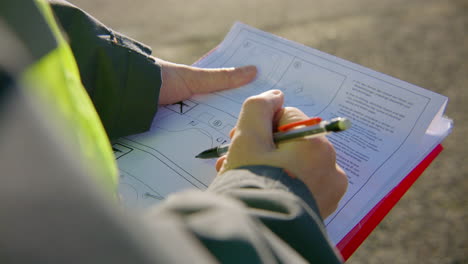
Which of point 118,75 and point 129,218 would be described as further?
point 118,75

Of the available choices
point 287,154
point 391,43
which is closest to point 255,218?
point 287,154

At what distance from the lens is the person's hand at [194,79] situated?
35.6 inches

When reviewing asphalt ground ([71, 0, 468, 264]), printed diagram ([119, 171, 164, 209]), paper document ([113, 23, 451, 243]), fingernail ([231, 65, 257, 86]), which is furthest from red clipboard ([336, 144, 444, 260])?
asphalt ground ([71, 0, 468, 264])

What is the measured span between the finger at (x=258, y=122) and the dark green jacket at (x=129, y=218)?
0.27 feet

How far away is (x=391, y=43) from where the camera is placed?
198cm

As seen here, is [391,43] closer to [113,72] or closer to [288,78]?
[288,78]

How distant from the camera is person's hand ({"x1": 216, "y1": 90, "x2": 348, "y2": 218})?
550mm

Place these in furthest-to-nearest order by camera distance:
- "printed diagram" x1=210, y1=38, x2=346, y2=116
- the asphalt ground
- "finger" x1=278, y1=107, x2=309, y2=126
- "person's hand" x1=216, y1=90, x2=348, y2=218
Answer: the asphalt ground
"printed diagram" x1=210, y1=38, x2=346, y2=116
"finger" x1=278, y1=107, x2=309, y2=126
"person's hand" x1=216, y1=90, x2=348, y2=218

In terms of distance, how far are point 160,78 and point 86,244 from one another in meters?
0.67

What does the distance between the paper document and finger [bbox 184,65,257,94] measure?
0.02 m

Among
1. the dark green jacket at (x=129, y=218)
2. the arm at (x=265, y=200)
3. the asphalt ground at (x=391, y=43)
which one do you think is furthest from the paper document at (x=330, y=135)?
the asphalt ground at (x=391, y=43)

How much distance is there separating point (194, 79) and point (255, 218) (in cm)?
56

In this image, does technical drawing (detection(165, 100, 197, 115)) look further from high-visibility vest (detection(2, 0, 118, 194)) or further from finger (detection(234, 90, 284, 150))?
high-visibility vest (detection(2, 0, 118, 194))

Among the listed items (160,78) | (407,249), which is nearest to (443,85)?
(407,249)
